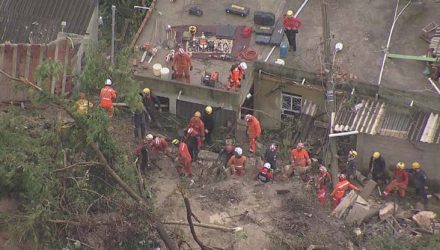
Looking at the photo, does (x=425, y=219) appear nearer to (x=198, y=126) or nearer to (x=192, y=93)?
(x=198, y=126)

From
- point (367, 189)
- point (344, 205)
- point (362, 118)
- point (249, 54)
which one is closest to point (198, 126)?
point (249, 54)

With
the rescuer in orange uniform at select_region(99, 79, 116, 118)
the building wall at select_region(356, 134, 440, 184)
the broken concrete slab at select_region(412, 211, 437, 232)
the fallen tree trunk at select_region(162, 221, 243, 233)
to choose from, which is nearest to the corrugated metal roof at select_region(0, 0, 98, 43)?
the rescuer in orange uniform at select_region(99, 79, 116, 118)

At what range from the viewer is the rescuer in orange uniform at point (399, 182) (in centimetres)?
2066

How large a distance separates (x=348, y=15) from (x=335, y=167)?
6195mm

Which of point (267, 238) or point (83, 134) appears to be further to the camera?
point (267, 238)

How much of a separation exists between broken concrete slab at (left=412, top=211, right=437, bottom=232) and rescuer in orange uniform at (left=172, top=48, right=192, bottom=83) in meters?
7.80

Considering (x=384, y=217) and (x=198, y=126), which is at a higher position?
(x=198, y=126)

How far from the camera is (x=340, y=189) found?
770 inches

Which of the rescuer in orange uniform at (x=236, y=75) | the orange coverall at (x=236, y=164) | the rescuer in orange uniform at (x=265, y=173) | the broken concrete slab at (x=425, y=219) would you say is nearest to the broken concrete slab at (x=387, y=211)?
the broken concrete slab at (x=425, y=219)

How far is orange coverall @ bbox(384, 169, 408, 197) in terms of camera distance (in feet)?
67.9

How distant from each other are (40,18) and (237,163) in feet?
28.1

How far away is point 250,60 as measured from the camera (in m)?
23.6

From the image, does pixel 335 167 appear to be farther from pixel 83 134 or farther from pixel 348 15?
pixel 83 134

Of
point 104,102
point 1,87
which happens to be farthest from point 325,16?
point 1,87
